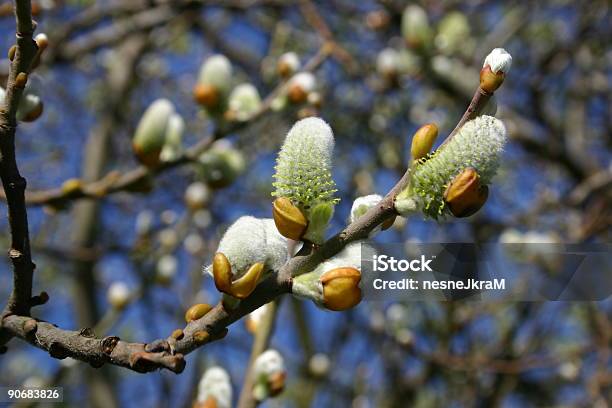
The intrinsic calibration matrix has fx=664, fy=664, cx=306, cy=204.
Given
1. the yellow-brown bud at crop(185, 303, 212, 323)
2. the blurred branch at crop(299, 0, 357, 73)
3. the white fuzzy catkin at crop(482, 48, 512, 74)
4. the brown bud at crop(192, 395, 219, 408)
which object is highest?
the blurred branch at crop(299, 0, 357, 73)

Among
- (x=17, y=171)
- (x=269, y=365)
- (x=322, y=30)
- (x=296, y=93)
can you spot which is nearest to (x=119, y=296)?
(x=296, y=93)

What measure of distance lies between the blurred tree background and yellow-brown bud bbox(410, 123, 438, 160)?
106cm

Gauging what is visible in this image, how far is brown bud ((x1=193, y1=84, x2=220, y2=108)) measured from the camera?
1507 mm

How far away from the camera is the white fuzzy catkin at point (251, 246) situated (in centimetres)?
69

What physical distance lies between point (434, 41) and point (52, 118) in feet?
9.52

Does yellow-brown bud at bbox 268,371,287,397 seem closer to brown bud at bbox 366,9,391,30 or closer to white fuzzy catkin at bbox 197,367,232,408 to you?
white fuzzy catkin at bbox 197,367,232,408

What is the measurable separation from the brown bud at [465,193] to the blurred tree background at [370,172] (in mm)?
1117

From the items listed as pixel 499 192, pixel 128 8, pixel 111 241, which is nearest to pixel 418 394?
pixel 499 192

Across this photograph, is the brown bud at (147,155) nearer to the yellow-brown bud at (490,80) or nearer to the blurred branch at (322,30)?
the blurred branch at (322,30)

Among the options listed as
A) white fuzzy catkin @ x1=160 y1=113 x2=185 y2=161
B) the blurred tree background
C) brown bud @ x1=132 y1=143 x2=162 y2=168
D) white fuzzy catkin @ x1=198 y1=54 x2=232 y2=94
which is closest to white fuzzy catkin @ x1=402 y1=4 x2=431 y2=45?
the blurred tree background

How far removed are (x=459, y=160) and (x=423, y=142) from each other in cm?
5

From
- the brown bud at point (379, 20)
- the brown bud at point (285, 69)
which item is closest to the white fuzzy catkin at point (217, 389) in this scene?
the brown bud at point (285, 69)

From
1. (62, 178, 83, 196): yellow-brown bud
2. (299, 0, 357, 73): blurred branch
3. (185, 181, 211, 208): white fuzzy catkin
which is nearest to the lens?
(62, 178, 83, 196): yellow-brown bud

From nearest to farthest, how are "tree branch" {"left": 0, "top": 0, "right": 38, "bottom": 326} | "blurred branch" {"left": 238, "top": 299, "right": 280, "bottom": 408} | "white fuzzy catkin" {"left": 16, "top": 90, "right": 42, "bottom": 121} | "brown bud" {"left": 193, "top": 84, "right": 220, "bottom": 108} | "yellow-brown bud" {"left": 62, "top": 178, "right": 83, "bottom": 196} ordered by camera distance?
"tree branch" {"left": 0, "top": 0, "right": 38, "bottom": 326} < "white fuzzy catkin" {"left": 16, "top": 90, "right": 42, "bottom": 121} < "blurred branch" {"left": 238, "top": 299, "right": 280, "bottom": 408} < "yellow-brown bud" {"left": 62, "top": 178, "right": 83, "bottom": 196} < "brown bud" {"left": 193, "top": 84, "right": 220, "bottom": 108}
